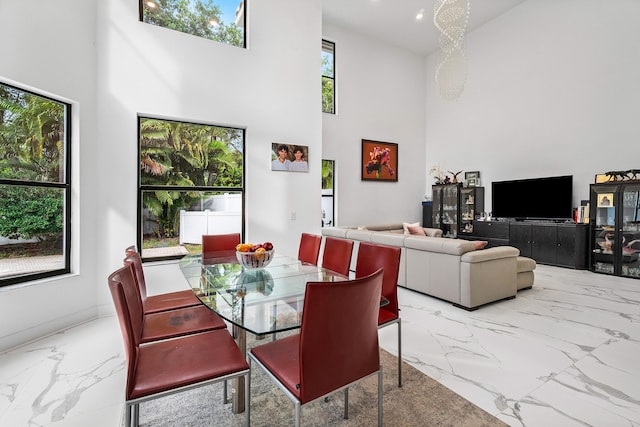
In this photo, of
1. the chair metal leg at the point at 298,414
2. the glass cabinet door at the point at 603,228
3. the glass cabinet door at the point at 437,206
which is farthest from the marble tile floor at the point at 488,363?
the glass cabinet door at the point at 437,206

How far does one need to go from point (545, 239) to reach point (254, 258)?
5968 mm

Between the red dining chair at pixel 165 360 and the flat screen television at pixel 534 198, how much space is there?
6.53m

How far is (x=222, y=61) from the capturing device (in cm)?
394

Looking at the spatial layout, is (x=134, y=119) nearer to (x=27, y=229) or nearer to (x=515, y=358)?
(x=27, y=229)

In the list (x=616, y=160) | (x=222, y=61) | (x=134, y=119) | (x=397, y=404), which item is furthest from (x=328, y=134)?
(x=397, y=404)

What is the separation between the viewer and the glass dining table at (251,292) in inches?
60.5

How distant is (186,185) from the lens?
388cm

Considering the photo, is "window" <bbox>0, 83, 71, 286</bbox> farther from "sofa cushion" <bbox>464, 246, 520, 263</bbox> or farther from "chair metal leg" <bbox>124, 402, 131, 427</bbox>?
"sofa cushion" <bbox>464, 246, 520, 263</bbox>

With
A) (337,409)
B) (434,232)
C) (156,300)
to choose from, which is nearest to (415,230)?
(434,232)

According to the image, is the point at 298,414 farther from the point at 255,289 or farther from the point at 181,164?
the point at 181,164

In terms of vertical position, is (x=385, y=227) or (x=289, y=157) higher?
(x=289, y=157)

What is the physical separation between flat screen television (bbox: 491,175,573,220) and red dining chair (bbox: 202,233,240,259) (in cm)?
582

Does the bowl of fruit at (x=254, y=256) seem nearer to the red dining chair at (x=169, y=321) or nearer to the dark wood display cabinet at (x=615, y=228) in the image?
the red dining chair at (x=169, y=321)

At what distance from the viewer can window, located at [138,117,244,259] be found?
144 inches
